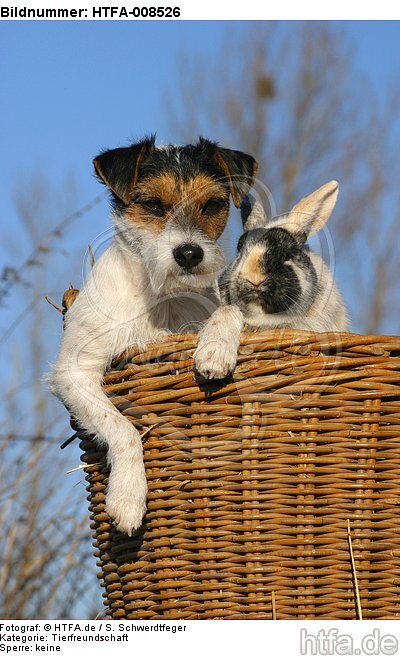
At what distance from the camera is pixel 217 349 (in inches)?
101

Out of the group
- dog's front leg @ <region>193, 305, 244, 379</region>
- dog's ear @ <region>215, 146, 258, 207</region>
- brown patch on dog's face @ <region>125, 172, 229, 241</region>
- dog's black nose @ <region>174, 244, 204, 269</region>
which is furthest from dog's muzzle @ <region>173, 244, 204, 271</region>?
dog's front leg @ <region>193, 305, 244, 379</region>

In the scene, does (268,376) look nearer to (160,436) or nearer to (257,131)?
(160,436)

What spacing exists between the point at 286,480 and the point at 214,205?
1.51 meters

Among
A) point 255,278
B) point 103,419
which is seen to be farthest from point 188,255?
point 103,419

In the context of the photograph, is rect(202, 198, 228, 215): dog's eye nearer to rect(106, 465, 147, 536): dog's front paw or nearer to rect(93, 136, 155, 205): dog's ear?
rect(93, 136, 155, 205): dog's ear

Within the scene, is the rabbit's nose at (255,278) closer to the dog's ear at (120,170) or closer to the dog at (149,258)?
the dog at (149,258)

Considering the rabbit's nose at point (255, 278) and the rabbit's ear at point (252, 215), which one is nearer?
the rabbit's nose at point (255, 278)

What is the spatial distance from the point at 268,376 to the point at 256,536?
1.53 ft

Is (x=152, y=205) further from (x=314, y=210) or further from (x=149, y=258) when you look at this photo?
(x=314, y=210)

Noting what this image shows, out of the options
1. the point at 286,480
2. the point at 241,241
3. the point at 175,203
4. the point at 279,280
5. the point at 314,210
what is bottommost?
the point at 286,480

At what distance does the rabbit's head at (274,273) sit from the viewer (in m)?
3.05

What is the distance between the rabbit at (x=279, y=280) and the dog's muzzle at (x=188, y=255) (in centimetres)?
16

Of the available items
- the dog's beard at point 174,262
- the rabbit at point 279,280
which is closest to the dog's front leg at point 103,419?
the dog's beard at point 174,262

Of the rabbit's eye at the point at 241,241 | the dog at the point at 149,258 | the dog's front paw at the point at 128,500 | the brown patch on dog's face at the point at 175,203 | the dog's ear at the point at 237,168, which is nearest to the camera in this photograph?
the dog's front paw at the point at 128,500
